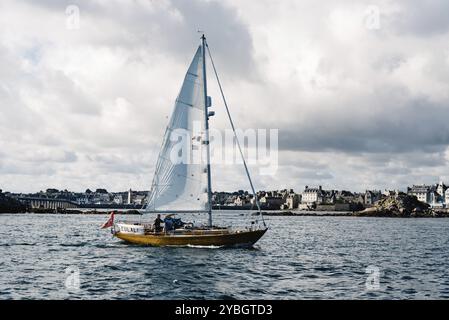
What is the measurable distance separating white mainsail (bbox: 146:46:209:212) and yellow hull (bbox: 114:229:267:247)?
2770 millimetres

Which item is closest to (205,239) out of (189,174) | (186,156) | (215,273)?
(189,174)

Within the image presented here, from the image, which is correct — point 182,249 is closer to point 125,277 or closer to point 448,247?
point 125,277

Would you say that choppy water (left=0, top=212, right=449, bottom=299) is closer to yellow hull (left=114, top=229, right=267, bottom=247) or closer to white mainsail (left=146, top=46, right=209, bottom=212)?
yellow hull (left=114, top=229, right=267, bottom=247)

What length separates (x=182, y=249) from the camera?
165ft

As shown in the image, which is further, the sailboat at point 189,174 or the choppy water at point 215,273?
the sailboat at point 189,174

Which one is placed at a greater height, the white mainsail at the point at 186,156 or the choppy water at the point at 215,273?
the white mainsail at the point at 186,156

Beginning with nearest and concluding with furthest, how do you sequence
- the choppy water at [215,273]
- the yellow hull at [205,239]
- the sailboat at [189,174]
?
the choppy water at [215,273] → the yellow hull at [205,239] → the sailboat at [189,174]

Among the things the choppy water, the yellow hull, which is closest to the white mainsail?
the yellow hull

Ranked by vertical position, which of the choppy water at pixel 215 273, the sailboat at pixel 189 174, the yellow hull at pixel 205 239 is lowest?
the choppy water at pixel 215 273

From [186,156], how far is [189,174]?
5.93 ft

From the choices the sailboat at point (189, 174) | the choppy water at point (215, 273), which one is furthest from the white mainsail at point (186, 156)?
the choppy water at point (215, 273)

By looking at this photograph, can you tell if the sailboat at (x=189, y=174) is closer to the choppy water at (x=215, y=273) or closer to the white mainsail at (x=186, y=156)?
the white mainsail at (x=186, y=156)

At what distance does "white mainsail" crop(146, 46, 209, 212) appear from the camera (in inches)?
2053

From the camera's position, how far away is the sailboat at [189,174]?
51875mm
